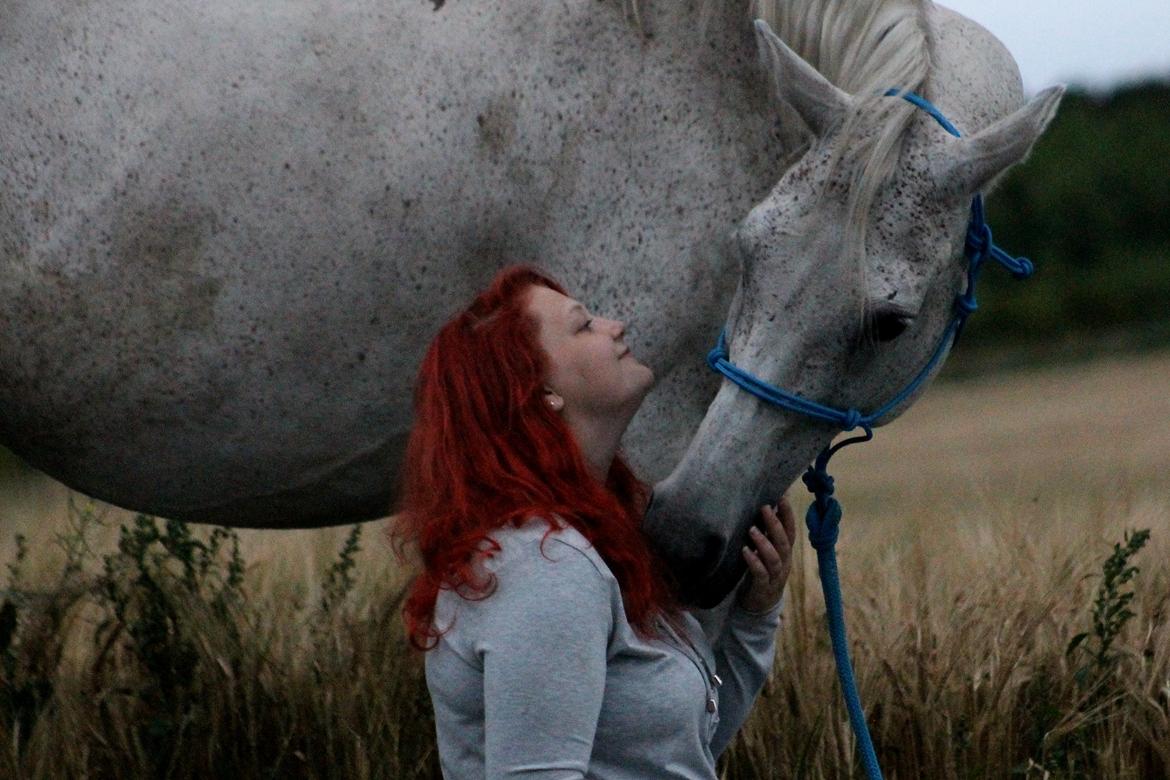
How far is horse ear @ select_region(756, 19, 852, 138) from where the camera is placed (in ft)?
7.99

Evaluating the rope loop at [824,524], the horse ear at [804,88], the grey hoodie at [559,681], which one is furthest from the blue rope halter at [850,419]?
the grey hoodie at [559,681]

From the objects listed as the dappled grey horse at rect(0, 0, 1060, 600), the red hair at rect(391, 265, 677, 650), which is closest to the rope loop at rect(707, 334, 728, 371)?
the dappled grey horse at rect(0, 0, 1060, 600)

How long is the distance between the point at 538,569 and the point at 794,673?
1.62 meters

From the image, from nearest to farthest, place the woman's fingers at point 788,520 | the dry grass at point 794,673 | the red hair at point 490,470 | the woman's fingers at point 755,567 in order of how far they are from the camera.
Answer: the red hair at point 490,470, the woman's fingers at point 755,567, the woman's fingers at point 788,520, the dry grass at point 794,673

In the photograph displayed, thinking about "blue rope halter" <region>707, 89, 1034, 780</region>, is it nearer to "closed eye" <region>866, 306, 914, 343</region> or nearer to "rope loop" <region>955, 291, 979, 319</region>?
"rope loop" <region>955, 291, 979, 319</region>

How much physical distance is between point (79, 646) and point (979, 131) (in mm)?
2449

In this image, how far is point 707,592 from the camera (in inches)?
95.0

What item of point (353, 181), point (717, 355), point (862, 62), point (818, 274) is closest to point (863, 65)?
point (862, 62)

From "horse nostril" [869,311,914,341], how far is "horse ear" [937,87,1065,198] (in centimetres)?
22

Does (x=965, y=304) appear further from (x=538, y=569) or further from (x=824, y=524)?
(x=538, y=569)

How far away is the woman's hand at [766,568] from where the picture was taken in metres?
2.20

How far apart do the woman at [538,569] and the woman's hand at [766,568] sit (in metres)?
0.16

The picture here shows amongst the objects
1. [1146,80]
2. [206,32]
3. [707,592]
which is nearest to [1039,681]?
Result: [707,592]

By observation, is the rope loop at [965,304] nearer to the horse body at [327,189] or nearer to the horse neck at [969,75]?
the horse neck at [969,75]
